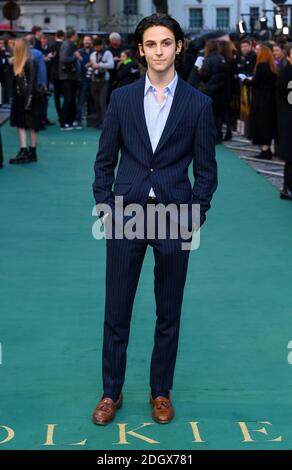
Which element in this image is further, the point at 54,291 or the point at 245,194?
the point at 245,194

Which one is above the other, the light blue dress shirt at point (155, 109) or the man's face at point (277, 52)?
the light blue dress shirt at point (155, 109)

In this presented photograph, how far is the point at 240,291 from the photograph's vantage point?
8.27 meters

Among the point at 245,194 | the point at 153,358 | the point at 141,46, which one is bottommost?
the point at 245,194

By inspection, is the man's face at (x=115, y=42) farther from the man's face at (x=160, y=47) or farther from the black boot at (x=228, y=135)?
the man's face at (x=160, y=47)

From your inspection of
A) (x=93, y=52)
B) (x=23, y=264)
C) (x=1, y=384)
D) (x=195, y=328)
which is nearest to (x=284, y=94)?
(x=23, y=264)

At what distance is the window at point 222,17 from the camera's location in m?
93.9

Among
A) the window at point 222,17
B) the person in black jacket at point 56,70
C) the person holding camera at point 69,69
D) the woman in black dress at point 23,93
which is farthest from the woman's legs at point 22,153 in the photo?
the window at point 222,17

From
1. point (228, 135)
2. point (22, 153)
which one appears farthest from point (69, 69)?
point (22, 153)

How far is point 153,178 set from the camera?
5.31 meters


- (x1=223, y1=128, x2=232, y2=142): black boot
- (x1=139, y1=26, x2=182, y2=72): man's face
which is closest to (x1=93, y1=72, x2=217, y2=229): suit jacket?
(x1=139, y1=26, x2=182, y2=72): man's face

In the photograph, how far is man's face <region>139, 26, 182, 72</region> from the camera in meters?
5.26

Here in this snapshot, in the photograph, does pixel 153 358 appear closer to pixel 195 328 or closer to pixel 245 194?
pixel 195 328

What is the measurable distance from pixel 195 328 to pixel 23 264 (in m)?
2.40

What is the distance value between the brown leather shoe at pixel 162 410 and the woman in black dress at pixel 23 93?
1004cm
